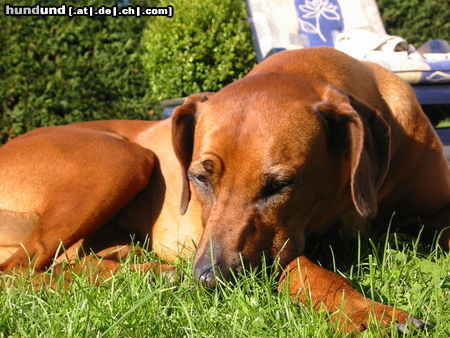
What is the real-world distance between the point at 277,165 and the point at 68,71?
185 inches

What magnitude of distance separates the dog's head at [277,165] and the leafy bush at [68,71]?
13.7 feet

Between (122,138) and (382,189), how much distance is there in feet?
5.00

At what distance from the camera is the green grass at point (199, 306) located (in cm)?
204

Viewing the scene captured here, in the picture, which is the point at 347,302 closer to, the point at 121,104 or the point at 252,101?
the point at 252,101

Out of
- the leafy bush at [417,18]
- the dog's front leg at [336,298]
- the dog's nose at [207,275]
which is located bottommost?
the leafy bush at [417,18]

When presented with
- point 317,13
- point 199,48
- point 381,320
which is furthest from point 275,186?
point 317,13

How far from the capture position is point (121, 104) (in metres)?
6.90

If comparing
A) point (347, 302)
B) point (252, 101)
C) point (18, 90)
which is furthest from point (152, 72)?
point (347, 302)

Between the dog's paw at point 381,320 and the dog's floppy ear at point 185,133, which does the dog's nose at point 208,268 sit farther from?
the dog's floppy ear at point 185,133

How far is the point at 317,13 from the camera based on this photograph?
773 centimetres

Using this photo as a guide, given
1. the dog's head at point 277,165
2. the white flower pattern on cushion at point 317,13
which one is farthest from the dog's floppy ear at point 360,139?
the white flower pattern on cushion at point 317,13

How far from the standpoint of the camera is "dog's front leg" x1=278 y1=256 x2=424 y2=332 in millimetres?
2018

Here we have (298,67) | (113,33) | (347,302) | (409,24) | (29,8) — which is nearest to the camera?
(347,302)

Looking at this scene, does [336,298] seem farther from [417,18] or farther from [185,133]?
[417,18]
